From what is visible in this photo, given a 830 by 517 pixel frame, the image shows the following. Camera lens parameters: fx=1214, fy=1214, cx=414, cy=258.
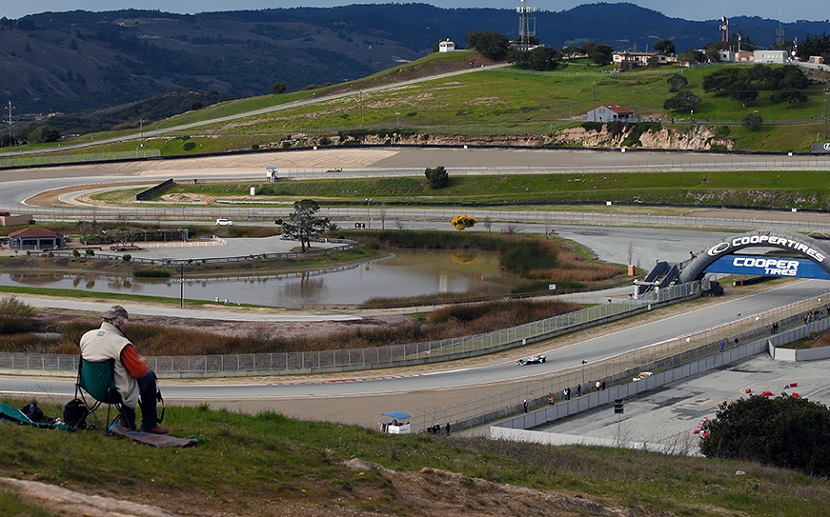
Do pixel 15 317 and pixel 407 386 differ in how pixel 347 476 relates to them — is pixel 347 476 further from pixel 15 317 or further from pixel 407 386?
pixel 15 317

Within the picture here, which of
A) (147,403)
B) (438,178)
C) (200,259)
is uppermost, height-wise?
(438,178)

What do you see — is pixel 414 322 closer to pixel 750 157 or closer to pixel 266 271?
pixel 266 271

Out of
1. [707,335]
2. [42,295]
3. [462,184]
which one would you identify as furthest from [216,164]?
[707,335]

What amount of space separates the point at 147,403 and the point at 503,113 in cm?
15333

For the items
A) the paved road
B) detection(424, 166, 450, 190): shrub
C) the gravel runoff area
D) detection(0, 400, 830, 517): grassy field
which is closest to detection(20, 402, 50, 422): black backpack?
detection(0, 400, 830, 517): grassy field

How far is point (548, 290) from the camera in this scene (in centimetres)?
7269

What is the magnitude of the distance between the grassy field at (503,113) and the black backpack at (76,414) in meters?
119

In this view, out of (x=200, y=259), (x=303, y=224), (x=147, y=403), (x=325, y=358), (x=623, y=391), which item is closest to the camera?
(x=147, y=403)

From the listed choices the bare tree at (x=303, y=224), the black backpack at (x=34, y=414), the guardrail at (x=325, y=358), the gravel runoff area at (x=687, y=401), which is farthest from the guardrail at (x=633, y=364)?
the bare tree at (x=303, y=224)

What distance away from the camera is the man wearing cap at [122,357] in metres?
16.9

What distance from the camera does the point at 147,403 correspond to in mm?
17516

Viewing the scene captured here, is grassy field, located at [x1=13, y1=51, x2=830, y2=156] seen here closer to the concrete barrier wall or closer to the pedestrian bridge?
the pedestrian bridge

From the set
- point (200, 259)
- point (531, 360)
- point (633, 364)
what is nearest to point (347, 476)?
point (633, 364)

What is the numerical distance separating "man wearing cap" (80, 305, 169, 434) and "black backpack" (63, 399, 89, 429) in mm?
1010
